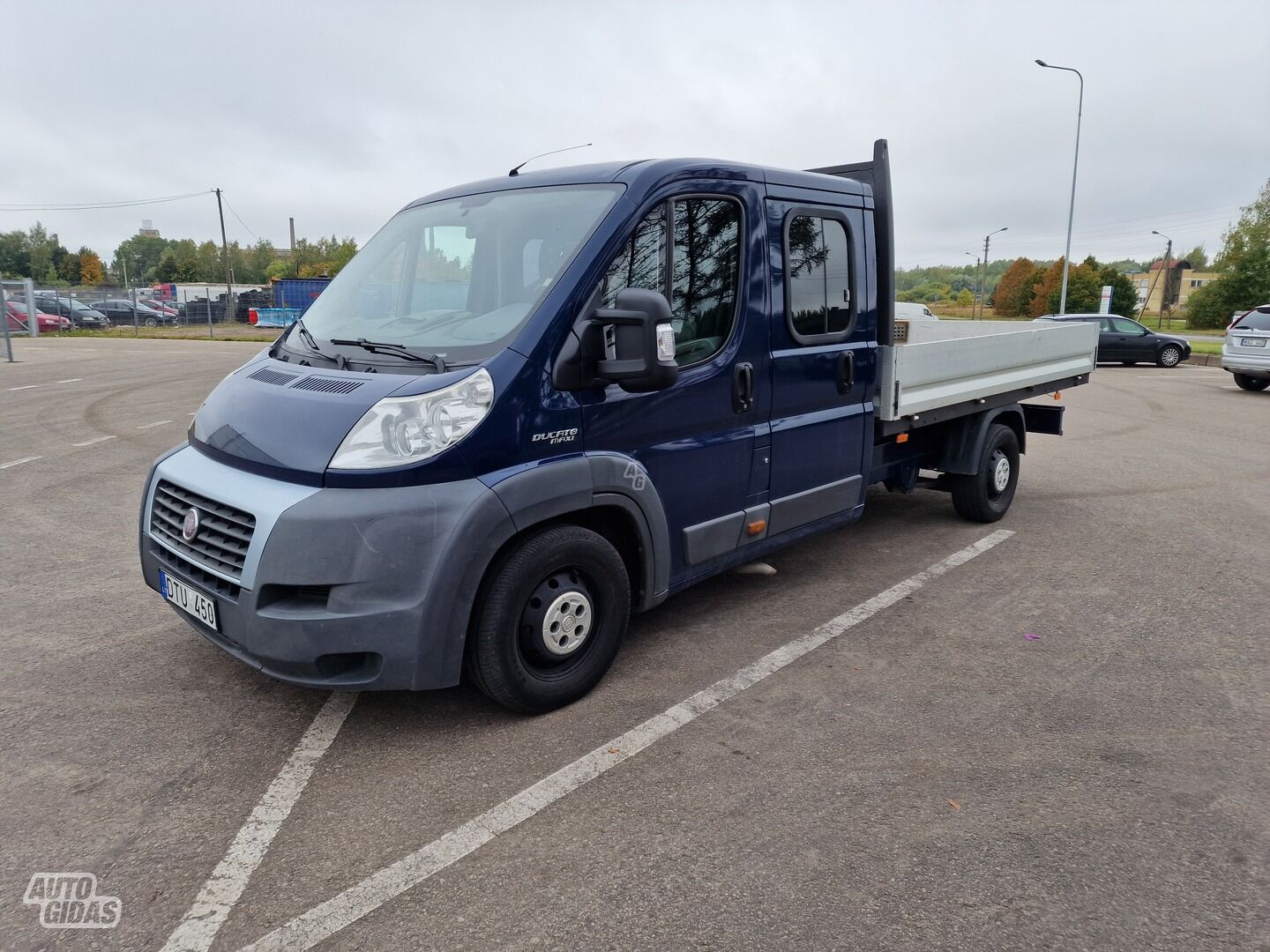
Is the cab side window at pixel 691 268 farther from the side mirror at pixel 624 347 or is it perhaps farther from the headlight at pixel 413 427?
the headlight at pixel 413 427

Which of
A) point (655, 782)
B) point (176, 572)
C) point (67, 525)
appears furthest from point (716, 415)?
point (67, 525)

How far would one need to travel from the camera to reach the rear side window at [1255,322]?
51.1 feet

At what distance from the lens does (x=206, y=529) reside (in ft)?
10.5

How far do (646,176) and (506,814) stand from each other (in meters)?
2.52

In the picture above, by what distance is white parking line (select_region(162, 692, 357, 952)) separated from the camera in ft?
7.61

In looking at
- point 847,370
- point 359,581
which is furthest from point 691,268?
point 359,581

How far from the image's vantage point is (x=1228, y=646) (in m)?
4.23

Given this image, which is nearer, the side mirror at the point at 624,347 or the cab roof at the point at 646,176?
the side mirror at the point at 624,347

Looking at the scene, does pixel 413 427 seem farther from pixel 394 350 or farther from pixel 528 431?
pixel 394 350

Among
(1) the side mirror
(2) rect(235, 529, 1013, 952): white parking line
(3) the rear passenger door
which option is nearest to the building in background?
(3) the rear passenger door

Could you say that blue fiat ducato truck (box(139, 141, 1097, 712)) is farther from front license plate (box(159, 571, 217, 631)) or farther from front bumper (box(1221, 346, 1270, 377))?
front bumper (box(1221, 346, 1270, 377))

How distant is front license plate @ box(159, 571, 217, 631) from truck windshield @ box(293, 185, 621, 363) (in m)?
1.16

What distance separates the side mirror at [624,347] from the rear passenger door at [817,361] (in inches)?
40.1

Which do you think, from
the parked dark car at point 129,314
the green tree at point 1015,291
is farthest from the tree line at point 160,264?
the green tree at point 1015,291
